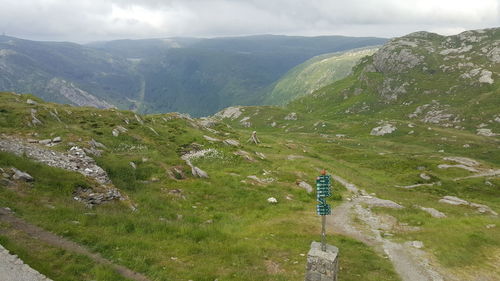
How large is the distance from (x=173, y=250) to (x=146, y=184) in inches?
634

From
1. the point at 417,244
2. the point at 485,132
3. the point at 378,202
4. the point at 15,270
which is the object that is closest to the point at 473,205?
the point at 378,202

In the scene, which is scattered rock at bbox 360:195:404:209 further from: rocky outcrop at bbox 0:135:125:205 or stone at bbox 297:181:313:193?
rocky outcrop at bbox 0:135:125:205

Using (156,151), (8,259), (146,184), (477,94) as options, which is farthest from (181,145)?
(477,94)

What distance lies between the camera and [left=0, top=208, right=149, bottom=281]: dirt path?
17.0m

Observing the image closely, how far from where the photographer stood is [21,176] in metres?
24.9

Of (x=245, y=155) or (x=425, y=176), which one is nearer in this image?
(x=245, y=155)

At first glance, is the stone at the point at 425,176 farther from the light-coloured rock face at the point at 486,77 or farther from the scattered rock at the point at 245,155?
the light-coloured rock face at the point at 486,77

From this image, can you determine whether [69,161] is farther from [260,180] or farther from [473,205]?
[473,205]

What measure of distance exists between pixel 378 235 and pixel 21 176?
32.8 m

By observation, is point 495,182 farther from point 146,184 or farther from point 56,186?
point 56,186

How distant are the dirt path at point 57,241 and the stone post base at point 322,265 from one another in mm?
9071

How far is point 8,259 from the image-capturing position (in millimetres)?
14328

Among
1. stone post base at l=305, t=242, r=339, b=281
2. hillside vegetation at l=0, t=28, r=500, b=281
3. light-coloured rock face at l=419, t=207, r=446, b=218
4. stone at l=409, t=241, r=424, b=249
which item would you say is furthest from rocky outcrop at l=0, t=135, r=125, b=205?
light-coloured rock face at l=419, t=207, r=446, b=218

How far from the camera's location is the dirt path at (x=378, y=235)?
24475 millimetres
